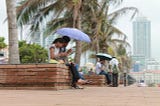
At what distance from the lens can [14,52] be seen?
13.2 metres

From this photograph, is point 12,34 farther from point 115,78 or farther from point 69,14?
point 69,14

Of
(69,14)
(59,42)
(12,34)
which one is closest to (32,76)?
(59,42)

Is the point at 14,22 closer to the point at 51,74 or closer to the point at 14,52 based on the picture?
the point at 14,52

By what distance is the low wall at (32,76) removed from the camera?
1169 cm

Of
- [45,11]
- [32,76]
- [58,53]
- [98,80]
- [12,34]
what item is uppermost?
[45,11]

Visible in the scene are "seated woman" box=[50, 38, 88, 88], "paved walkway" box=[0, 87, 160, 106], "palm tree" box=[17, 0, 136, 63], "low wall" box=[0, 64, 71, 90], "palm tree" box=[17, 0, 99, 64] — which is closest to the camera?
"paved walkway" box=[0, 87, 160, 106]

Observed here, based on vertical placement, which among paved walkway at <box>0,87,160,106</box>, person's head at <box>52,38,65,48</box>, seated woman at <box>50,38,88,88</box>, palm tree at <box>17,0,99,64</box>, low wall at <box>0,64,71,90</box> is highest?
palm tree at <box>17,0,99,64</box>

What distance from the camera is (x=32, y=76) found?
11.9 metres

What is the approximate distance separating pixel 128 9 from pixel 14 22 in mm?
20830

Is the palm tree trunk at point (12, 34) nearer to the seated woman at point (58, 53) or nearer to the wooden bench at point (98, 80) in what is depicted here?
the seated woman at point (58, 53)

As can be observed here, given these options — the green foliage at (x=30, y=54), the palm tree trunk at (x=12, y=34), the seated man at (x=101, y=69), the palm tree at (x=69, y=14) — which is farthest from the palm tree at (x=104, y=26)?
the green foliage at (x=30, y=54)

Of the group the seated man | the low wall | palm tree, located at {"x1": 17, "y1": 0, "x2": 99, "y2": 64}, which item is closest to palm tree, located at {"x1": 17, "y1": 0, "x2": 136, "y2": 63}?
palm tree, located at {"x1": 17, "y1": 0, "x2": 99, "y2": 64}

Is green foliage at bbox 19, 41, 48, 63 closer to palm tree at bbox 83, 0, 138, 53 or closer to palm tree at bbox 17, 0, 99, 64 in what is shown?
palm tree at bbox 83, 0, 138, 53

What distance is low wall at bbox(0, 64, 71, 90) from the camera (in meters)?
11.7
